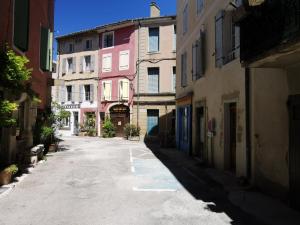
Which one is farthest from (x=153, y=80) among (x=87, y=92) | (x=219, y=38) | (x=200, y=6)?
(x=219, y=38)

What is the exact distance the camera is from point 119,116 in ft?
96.5

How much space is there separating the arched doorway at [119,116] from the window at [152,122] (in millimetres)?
2305

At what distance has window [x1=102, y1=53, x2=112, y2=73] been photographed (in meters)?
30.1

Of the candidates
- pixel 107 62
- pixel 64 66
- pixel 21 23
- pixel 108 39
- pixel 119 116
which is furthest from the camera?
pixel 64 66

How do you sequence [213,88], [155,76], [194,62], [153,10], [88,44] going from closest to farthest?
[213,88] < [194,62] < [155,76] < [153,10] < [88,44]

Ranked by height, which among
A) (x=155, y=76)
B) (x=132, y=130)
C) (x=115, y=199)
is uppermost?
(x=155, y=76)

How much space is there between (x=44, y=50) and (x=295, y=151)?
12.7 m

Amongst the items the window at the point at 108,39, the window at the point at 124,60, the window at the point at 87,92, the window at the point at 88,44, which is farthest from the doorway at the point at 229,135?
the window at the point at 88,44

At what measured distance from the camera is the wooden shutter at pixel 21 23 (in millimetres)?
10781

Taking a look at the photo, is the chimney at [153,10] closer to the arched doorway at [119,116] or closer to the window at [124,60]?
the window at [124,60]

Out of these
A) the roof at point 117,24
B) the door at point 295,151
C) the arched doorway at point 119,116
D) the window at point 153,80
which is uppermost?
the roof at point 117,24

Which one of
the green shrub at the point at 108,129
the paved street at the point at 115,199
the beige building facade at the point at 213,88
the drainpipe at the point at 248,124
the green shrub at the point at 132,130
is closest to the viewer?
the paved street at the point at 115,199

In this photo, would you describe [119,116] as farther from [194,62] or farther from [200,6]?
[200,6]

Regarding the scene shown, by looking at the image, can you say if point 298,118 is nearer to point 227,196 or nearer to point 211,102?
point 227,196
